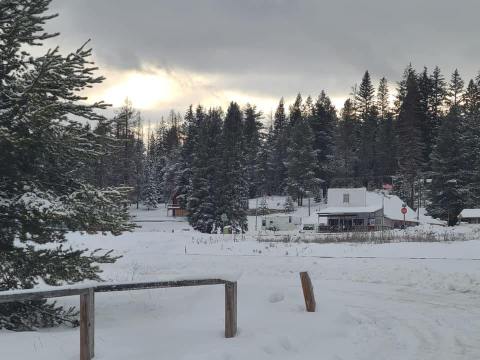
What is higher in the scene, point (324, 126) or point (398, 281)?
point (324, 126)

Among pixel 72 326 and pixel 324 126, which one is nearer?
pixel 72 326

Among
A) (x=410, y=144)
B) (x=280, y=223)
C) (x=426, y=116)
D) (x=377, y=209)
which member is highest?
(x=426, y=116)

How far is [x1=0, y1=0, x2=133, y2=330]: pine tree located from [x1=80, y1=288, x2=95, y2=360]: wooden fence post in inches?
105

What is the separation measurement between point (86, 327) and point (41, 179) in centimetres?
423

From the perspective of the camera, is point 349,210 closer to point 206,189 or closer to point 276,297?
point 206,189

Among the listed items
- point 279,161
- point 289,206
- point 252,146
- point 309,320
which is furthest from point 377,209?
point 309,320

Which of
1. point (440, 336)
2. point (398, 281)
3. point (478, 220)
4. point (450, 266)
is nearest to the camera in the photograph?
point (440, 336)

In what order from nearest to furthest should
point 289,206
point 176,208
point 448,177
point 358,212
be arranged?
point 448,177 < point 358,212 < point 176,208 < point 289,206

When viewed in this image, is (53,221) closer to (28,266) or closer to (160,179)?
(28,266)

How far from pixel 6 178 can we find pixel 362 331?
6.53 m

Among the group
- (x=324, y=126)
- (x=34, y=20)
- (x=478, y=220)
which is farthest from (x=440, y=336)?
(x=324, y=126)

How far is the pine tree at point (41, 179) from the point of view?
327 inches

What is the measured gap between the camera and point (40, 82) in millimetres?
8430

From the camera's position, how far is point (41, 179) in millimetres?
9180
